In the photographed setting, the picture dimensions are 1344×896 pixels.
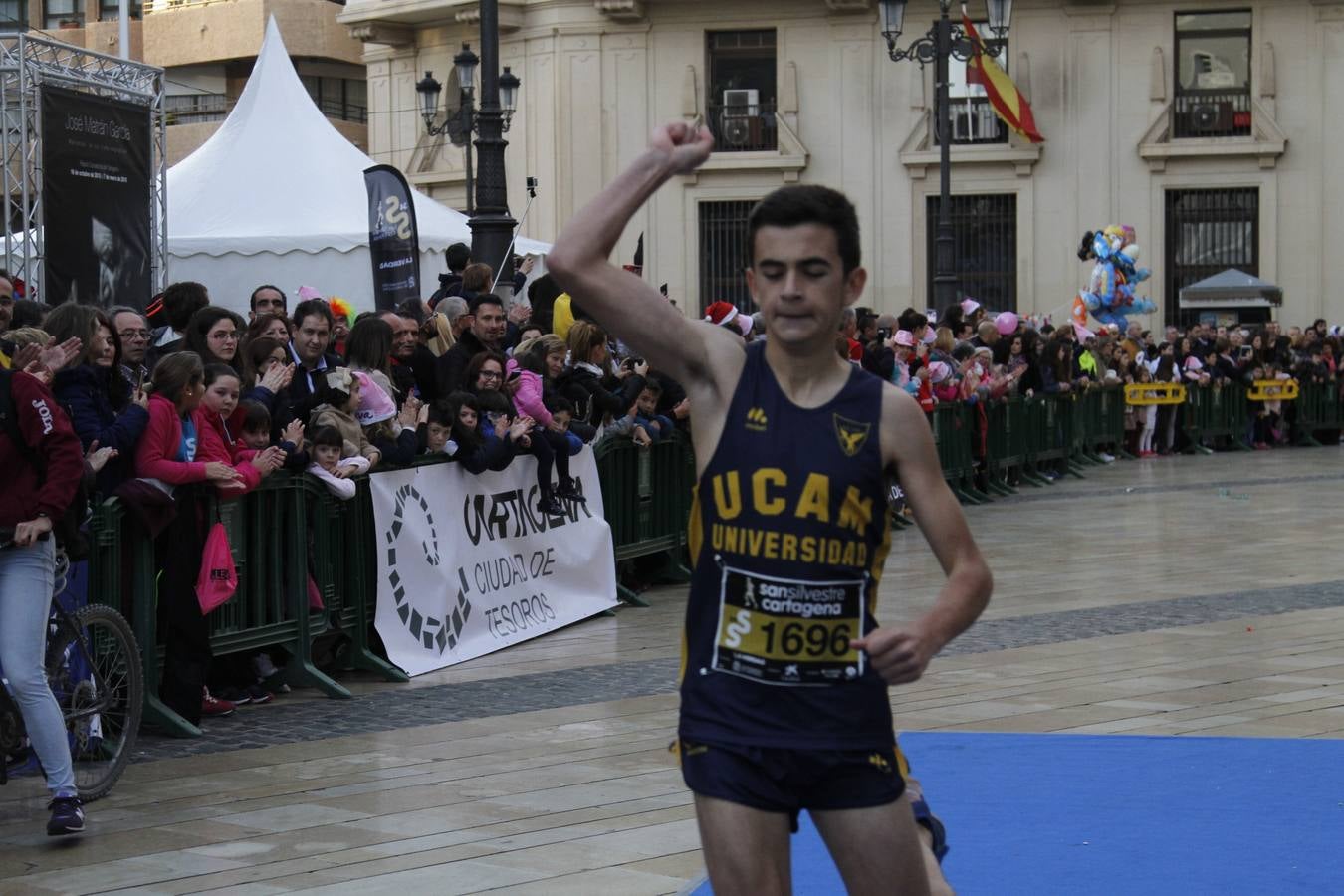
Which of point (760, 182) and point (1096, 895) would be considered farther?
point (760, 182)

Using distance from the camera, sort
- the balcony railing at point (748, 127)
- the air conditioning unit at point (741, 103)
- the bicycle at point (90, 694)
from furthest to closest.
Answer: the air conditioning unit at point (741, 103), the balcony railing at point (748, 127), the bicycle at point (90, 694)

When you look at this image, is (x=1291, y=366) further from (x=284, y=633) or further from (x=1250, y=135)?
(x=284, y=633)

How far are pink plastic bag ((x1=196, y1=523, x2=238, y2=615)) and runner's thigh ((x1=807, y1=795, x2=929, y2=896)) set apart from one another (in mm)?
5179

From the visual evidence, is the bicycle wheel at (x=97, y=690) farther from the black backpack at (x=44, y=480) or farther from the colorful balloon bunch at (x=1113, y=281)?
the colorful balloon bunch at (x=1113, y=281)

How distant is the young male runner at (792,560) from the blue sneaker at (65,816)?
11.9 feet

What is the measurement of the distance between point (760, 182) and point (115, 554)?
102ft

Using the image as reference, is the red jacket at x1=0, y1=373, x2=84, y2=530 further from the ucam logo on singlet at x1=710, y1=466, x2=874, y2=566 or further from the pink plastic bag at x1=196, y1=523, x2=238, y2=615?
the ucam logo on singlet at x1=710, y1=466, x2=874, y2=566

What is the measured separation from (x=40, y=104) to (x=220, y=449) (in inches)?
239

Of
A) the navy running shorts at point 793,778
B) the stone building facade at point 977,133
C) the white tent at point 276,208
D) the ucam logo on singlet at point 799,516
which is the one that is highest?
the stone building facade at point 977,133

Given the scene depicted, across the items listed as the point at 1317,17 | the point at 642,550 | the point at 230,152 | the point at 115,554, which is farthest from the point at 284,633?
the point at 1317,17

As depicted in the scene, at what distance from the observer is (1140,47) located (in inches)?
1476

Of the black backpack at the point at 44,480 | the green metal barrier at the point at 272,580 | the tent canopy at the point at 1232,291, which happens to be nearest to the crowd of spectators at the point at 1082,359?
the tent canopy at the point at 1232,291

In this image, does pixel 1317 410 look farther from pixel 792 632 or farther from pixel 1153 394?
pixel 792 632

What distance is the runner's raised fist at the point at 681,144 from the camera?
374cm
